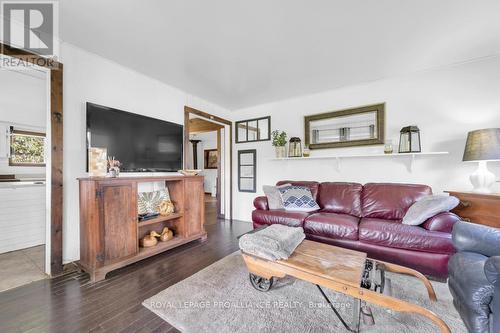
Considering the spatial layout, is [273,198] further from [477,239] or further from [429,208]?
[477,239]

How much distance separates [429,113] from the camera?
2.57 metres

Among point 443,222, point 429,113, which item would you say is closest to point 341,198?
point 443,222

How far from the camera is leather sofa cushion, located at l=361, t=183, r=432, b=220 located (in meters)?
2.38

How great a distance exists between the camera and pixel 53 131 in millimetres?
1910

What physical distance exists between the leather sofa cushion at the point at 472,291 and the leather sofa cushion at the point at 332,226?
34.7 inches

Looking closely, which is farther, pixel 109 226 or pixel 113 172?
pixel 113 172

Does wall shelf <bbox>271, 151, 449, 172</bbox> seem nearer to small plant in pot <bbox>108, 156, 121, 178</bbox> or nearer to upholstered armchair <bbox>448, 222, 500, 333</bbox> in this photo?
upholstered armchair <bbox>448, 222, 500, 333</bbox>

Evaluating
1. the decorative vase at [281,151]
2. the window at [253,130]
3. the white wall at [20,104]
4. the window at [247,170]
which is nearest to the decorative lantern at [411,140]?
the decorative vase at [281,151]

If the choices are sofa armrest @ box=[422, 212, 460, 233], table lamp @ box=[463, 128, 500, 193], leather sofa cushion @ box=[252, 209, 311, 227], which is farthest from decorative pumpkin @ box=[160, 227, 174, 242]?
table lamp @ box=[463, 128, 500, 193]

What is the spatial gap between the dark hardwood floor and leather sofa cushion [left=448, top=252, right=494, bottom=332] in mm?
1798

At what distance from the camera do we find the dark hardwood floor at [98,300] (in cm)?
131

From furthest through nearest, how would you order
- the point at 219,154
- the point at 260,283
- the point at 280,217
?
the point at 219,154 < the point at 280,217 < the point at 260,283

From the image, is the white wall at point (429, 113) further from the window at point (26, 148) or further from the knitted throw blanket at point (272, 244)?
the window at point (26, 148)

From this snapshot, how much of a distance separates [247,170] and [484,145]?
10.7ft
